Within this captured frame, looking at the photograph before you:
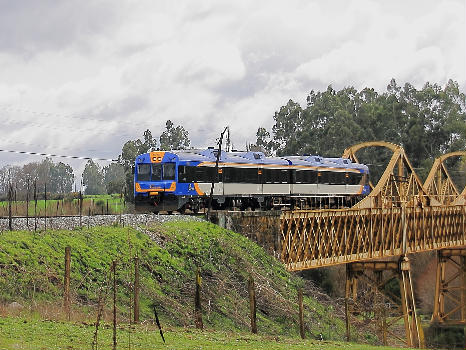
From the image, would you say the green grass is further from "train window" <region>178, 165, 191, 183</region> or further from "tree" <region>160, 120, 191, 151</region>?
"tree" <region>160, 120, 191, 151</region>

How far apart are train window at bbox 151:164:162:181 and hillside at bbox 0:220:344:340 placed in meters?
6.19

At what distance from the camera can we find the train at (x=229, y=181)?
37812 millimetres

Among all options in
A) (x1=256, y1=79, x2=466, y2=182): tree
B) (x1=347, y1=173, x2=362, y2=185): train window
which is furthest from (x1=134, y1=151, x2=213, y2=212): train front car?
(x1=256, y1=79, x2=466, y2=182): tree

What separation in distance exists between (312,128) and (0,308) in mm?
90079

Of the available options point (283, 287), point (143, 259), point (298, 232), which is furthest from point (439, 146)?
point (143, 259)

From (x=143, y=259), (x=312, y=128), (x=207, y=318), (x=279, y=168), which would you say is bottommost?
(x=207, y=318)

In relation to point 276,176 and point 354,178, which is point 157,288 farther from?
point 354,178

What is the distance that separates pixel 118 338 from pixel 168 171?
21600mm

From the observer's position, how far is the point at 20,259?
21.8m

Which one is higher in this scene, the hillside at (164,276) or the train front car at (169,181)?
the train front car at (169,181)

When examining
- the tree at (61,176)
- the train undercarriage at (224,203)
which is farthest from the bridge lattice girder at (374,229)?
the tree at (61,176)

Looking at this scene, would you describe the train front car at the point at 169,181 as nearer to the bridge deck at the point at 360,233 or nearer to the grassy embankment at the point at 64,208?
the grassy embankment at the point at 64,208

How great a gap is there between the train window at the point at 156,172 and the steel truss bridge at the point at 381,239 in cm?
720

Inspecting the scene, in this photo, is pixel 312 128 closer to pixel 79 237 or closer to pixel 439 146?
→ pixel 439 146
